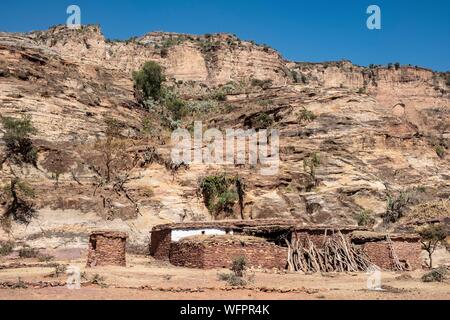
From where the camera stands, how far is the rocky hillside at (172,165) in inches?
1171

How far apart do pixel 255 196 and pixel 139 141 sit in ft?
31.5

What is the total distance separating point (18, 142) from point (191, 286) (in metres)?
21.4

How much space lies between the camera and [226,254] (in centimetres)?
1973

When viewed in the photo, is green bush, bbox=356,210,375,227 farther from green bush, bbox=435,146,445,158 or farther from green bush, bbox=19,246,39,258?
green bush, bbox=19,246,39,258

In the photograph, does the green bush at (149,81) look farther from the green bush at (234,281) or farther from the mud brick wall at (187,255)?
the green bush at (234,281)

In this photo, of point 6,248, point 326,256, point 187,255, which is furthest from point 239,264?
point 6,248

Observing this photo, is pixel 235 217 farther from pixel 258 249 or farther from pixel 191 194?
pixel 258 249

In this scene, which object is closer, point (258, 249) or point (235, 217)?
A: point (258, 249)

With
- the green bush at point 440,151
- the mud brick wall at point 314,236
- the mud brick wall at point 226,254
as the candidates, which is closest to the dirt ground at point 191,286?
the mud brick wall at point 226,254

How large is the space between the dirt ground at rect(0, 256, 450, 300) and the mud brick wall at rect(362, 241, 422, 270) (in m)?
2.44

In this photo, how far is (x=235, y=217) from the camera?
32344 mm

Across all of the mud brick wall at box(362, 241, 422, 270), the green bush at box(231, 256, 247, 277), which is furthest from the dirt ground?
the mud brick wall at box(362, 241, 422, 270)

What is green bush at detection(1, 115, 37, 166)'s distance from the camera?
32156 millimetres
